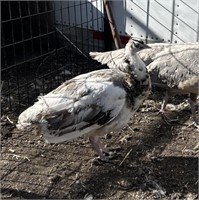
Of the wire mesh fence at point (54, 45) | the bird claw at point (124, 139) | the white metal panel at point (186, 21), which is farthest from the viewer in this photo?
the wire mesh fence at point (54, 45)

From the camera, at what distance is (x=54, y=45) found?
19.8 feet

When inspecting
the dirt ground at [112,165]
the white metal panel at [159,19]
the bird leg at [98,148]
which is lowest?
the dirt ground at [112,165]

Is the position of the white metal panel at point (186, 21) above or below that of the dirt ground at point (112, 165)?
above

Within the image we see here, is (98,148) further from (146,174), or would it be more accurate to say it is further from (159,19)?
(159,19)

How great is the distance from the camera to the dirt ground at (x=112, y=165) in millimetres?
3145

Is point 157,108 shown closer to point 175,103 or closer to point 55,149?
point 175,103

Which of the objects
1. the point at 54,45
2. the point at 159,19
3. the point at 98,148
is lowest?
the point at 98,148

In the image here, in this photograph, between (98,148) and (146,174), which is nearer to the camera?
(146,174)

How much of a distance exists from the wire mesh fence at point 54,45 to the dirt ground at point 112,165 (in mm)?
1179

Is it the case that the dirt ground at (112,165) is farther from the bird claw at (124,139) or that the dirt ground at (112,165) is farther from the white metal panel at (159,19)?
the white metal panel at (159,19)

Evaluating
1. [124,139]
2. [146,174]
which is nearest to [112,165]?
[146,174]

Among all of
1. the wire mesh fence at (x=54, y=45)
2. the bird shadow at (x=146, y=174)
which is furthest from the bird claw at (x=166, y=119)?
the wire mesh fence at (x=54, y=45)

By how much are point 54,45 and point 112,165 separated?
2.91 metres

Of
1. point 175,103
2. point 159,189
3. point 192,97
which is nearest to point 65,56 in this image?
point 175,103
